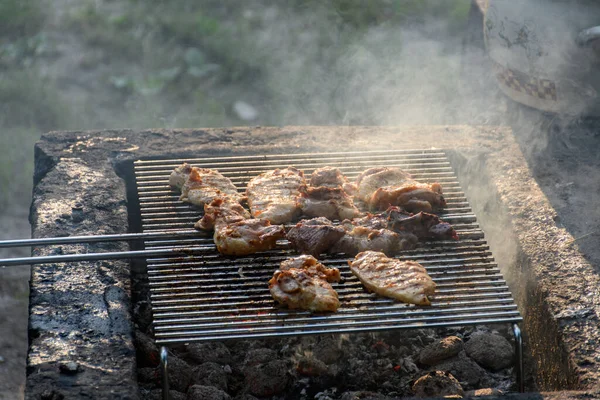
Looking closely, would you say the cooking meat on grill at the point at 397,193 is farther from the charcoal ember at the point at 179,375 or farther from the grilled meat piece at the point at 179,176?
the charcoal ember at the point at 179,375

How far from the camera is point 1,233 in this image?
5.68 meters

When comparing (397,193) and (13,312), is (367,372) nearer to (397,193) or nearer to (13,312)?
(397,193)

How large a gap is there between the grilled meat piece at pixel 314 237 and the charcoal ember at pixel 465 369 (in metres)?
0.82

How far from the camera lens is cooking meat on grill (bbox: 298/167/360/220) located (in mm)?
3936

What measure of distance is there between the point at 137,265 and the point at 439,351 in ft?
6.08

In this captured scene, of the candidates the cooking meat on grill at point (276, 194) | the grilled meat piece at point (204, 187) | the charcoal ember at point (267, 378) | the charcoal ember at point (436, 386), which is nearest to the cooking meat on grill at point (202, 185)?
the grilled meat piece at point (204, 187)

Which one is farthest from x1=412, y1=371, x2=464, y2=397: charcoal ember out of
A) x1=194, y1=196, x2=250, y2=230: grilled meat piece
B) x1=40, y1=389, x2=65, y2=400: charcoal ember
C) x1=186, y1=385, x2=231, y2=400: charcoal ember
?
x1=40, y1=389, x2=65, y2=400: charcoal ember

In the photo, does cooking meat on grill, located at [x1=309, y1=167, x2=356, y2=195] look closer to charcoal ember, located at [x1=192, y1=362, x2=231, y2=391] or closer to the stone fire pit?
the stone fire pit

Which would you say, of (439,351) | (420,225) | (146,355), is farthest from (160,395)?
(420,225)

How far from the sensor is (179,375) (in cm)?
361

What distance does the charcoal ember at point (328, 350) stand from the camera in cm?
381

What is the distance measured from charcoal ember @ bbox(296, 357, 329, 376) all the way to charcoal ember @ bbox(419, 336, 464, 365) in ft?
1.62

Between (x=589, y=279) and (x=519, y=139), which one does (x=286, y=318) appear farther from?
(x=519, y=139)

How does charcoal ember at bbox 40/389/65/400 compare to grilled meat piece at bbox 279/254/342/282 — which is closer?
charcoal ember at bbox 40/389/65/400
